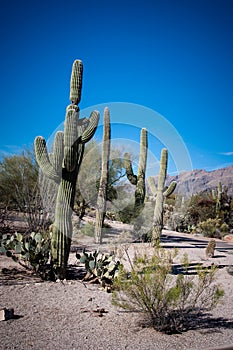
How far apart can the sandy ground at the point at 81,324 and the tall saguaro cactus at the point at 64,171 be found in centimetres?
63

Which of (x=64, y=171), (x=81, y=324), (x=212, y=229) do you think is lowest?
(x=81, y=324)

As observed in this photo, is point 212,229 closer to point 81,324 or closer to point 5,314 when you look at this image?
point 81,324

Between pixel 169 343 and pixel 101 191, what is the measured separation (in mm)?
9814

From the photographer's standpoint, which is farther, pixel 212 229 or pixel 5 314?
pixel 212 229

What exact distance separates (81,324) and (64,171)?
308 centimetres

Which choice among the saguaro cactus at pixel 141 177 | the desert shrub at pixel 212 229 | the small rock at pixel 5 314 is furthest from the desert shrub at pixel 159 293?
the desert shrub at pixel 212 229

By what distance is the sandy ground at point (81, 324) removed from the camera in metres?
3.56

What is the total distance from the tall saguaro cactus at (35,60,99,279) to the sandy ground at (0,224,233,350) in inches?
24.6

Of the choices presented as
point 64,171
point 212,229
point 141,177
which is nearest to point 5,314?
point 64,171

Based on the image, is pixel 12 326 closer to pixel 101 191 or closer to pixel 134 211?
pixel 101 191

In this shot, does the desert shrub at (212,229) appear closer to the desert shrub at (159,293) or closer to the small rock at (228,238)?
the small rock at (228,238)

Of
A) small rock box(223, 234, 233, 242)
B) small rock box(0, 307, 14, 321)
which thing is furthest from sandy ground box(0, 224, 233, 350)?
small rock box(223, 234, 233, 242)

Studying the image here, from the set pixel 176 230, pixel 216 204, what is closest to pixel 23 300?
pixel 176 230

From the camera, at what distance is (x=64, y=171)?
6426mm
